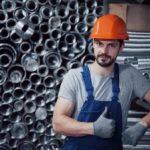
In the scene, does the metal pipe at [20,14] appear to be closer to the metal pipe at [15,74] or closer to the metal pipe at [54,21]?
the metal pipe at [54,21]

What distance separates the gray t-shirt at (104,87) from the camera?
5.48ft

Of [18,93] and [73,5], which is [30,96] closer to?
[18,93]

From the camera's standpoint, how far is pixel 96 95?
1689 millimetres

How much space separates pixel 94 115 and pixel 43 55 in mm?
861

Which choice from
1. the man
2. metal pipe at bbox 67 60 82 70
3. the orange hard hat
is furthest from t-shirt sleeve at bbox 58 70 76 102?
metal pipe at bbox 67 60 82 70

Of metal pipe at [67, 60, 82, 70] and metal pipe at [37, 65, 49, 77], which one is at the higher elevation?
metal pipe at [67, 60, 82, 70]

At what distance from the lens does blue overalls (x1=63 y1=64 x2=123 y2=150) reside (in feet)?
5.50

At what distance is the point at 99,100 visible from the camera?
1.69 meters

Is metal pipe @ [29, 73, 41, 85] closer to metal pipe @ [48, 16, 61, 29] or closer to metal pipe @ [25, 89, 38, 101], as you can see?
metal pipe @ [25, 89, 38, 101]

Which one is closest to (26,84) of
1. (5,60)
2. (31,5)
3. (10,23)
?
(5,60)

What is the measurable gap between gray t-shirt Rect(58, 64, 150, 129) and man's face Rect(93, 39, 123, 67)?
7 centimetres

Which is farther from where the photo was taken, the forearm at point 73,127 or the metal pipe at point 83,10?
the metal pipe at point 83,10

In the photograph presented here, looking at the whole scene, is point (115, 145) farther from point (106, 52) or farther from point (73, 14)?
point (73, 14)

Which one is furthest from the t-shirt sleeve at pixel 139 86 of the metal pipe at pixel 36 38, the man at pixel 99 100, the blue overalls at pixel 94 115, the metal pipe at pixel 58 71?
the metal pipe at pixel 36 38
